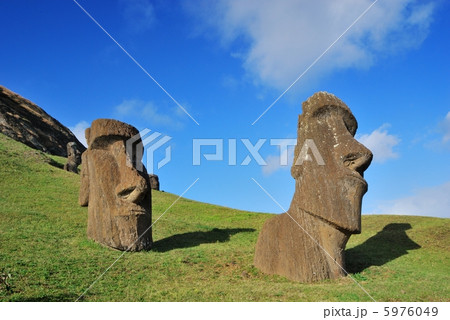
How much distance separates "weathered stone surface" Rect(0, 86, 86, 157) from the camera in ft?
158

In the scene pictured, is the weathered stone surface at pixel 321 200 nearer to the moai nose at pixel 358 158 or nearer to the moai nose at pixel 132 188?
the moai nose at pixel 358 158

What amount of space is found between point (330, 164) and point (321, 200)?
3.67 ft

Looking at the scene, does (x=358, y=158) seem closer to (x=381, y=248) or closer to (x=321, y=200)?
(x=321, y=200)

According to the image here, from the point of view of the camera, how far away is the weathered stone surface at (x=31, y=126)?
158ft

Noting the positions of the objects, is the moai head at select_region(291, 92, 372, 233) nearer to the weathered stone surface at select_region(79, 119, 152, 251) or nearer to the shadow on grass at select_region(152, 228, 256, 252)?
the weathered stone surface at select_region(79, 119, 152, 251)

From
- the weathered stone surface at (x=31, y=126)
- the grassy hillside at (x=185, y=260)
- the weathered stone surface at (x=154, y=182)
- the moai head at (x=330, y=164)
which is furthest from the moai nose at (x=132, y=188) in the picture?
the weathered stone surface at (x=31, y=126)

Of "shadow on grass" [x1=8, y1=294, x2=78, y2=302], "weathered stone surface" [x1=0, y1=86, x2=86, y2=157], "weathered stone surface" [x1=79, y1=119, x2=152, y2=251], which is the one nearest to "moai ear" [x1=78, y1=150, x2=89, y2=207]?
"weathered stone surface" [x1=79, y1=119, x2=152, y2=251]

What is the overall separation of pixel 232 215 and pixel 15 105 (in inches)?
1676

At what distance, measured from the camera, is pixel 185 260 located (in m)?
14.3

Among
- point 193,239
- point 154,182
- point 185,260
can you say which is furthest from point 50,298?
point 154,182

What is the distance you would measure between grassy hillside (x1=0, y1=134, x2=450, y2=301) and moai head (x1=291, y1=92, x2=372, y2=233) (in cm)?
206

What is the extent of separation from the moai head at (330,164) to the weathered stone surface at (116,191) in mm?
6233

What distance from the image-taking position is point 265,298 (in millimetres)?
9453

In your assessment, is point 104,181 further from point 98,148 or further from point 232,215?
point 232,215
